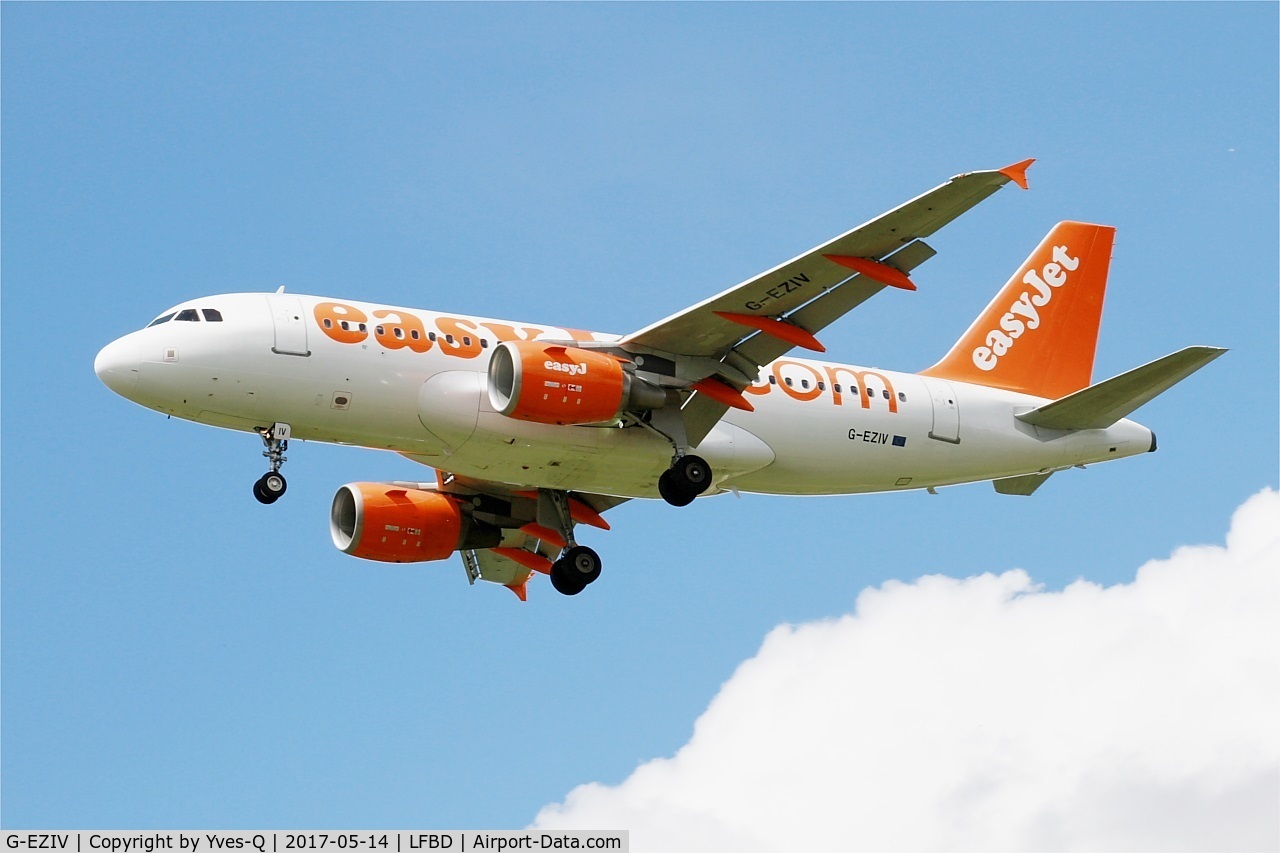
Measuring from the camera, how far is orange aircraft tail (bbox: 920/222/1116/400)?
42406mm

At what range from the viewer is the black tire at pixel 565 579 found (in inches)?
1540

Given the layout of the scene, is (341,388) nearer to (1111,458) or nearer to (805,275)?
(805,275)

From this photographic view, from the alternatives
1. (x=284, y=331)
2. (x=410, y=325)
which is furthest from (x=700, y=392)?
(x=284, y=331)

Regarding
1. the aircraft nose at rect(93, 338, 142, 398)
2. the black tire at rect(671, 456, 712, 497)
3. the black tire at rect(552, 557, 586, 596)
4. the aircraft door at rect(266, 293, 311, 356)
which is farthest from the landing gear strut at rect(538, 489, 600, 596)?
the aircraft nose at rect(93, 338, 142, 398)

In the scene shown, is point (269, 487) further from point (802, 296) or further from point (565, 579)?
point (802, 296)

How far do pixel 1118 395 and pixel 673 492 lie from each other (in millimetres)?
10196

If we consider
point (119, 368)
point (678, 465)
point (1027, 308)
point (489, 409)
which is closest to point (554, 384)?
point (489, 409)

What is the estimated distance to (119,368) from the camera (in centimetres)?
3397

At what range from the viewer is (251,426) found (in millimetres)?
34688

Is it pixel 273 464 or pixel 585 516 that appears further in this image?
pixel 585 516

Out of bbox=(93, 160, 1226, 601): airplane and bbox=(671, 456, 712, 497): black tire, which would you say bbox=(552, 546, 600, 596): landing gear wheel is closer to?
bbox=(93, 160, 1226, 601): airplane

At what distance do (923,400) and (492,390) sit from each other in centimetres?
1035

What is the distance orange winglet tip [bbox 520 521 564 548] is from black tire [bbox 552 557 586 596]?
38.2 inches

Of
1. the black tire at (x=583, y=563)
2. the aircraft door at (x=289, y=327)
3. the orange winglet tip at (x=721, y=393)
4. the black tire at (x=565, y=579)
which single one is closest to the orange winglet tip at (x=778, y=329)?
the orange winglet tip at (x=721, y=393)
